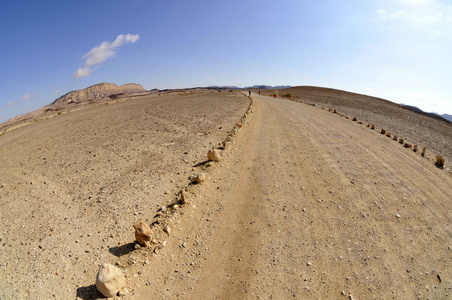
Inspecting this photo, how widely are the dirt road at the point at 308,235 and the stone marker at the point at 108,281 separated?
348 mm

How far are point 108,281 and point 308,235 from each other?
4.49 m

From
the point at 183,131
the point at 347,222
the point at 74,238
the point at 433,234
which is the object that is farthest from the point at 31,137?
the point at 433,234

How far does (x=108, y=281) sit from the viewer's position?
12.6ft

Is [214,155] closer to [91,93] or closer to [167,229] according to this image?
[167,229]

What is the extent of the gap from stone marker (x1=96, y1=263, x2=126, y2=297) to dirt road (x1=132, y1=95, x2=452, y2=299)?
13.7 inches

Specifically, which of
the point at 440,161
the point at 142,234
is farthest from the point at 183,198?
the point at 440,161

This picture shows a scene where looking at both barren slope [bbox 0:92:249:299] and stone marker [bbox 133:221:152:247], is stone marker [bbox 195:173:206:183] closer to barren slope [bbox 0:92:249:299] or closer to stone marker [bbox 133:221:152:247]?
barren slope [bbox 0:92:249:299]

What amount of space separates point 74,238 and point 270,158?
763cm

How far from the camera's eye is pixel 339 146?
1205 cm

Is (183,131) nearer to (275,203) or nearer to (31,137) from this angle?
(275,203)

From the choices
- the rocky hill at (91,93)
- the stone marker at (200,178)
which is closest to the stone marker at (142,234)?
the stone marker at (200,178)

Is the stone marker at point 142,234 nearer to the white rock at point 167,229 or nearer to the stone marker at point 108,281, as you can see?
the white rock at point 167,229

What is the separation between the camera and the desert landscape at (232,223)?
14.5ft

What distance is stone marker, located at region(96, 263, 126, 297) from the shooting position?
3830 mm
